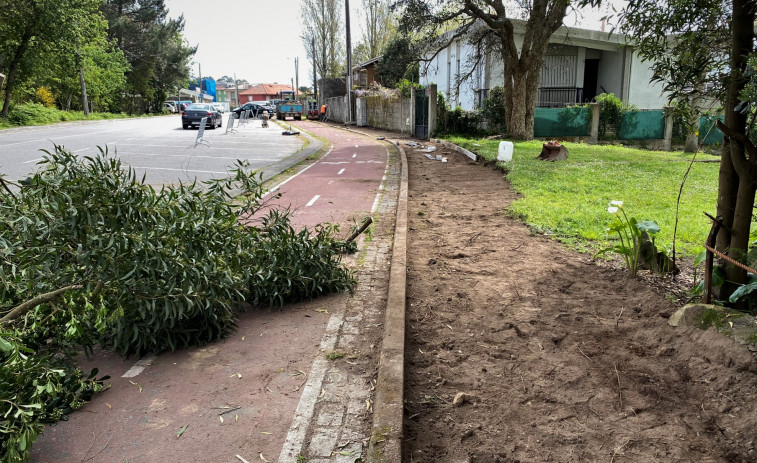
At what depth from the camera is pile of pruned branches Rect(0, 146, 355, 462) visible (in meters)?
3.25

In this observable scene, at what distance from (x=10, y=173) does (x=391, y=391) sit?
41.5 feet

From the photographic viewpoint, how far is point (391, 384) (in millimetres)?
3488

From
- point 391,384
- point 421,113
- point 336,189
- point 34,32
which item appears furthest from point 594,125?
point 34,32

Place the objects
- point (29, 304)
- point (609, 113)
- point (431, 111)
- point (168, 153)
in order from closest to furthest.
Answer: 1. point (29, 304)
2. point (168, 153)
3. point (609, 113)
4. point (431, 111)

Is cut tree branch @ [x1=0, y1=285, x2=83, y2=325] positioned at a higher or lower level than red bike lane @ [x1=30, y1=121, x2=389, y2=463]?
higher

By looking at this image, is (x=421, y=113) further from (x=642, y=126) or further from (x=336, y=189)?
(x=336, y=189)

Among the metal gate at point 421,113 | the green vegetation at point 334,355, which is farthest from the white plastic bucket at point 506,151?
the metal gate at point 421,113

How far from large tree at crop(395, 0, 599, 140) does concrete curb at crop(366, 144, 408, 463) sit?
17.1 meters

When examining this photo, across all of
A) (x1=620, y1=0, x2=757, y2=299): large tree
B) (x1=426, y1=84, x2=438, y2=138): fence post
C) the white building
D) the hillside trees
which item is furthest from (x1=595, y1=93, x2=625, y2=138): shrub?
the hillside trees

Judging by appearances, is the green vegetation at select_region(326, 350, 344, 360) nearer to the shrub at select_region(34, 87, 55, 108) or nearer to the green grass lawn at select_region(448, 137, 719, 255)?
the green grass lawn at select_region(448, 137, 719, 255)

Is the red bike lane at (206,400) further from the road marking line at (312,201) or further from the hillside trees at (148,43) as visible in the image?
the hillside trees at (148,43)

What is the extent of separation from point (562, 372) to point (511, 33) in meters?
19.7

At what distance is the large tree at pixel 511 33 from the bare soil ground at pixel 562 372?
16.3 m

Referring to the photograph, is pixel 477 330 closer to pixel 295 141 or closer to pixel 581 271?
pixel 581 271
